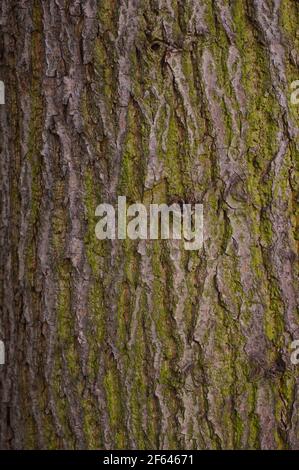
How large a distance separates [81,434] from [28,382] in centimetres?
27

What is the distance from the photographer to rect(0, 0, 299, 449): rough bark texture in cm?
156

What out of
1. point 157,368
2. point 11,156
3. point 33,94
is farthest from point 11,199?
point 157,368

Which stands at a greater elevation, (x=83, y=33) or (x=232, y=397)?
(x=83, y=33)

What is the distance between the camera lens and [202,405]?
5.37 feet

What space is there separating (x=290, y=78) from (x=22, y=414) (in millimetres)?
1547

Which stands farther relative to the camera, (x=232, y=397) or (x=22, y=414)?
(x=22, y=414)

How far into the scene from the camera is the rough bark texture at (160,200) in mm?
1556

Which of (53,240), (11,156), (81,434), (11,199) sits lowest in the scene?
(81,434)

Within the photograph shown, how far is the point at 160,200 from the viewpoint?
159 cm

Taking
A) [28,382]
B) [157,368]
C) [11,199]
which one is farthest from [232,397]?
[11,199]

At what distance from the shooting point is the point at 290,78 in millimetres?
1564
